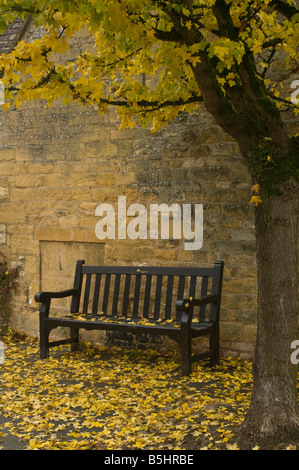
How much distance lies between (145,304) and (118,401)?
1.81 metres

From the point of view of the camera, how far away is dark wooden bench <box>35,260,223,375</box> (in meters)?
6.29

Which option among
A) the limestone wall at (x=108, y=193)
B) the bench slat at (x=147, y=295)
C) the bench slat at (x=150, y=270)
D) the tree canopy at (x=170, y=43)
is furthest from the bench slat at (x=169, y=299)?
the tree canopy at (x=170, y=43)

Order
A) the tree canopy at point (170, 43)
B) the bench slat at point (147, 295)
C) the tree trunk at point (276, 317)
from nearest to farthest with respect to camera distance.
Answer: the tree canopy at point (170, 43) < the tree trunk at point (276, 317) < the bench slat at point (147, 295)

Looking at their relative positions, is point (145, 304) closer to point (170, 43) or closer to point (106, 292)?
point (106, 292)

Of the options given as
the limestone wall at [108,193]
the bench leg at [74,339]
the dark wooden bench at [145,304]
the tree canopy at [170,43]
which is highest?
the tree canopy at [170,43]

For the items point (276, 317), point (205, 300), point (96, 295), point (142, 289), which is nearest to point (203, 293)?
point (205, 300)

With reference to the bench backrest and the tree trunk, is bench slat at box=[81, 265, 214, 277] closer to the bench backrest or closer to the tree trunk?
the bench backrest

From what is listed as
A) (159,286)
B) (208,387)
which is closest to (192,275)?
(159,286)

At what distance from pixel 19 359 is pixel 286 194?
4.05m

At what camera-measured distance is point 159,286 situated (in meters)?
6.95

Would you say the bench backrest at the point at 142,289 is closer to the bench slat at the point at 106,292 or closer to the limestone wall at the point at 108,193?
the bench slat at the point at 106,292

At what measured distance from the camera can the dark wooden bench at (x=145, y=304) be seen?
6.29 meters

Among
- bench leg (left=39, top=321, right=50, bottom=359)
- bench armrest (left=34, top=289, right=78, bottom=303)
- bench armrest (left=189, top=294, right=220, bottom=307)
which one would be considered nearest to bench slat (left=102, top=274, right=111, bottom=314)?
bench armrest (left=34, top=289, right=78, bottom=303)

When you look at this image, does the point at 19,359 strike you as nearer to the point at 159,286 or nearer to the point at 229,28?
the point at 159,286
